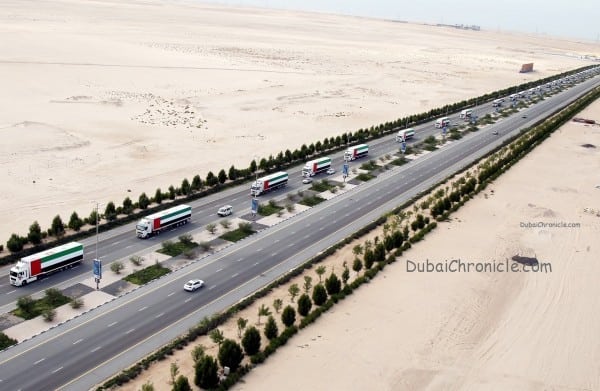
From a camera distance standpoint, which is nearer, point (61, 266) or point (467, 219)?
point (61, 266)

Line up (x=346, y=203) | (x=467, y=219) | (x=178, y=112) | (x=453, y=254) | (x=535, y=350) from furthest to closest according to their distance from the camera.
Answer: (x=178, y=112)
(x=346, y=203)
(x=467, y=219)
(x=453, y=254)
(x=535, y=350)

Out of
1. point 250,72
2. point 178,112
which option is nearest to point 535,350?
point 178,112

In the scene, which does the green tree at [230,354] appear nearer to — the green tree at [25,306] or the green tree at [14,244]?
the green tree at [25,306]

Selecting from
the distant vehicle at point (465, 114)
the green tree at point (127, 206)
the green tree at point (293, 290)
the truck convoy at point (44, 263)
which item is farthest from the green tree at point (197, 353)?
the distant vehicle at point (465, 114)

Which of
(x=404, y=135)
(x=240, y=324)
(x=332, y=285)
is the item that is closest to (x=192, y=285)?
(x=240, y=324)

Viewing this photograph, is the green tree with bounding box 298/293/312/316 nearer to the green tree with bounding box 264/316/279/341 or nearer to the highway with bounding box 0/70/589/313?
the green tree with bounding box 264/316/279/341

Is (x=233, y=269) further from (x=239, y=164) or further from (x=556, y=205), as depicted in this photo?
(x=556, y=205)

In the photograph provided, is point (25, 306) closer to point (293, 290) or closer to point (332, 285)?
point (293, 290)

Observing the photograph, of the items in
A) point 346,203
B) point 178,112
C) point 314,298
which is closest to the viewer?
point 314,298
